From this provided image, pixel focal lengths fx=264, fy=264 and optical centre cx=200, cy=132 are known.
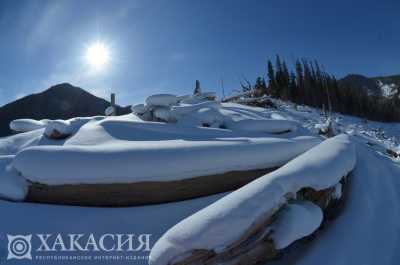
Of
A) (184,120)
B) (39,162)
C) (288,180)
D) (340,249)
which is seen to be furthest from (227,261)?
(184,120)

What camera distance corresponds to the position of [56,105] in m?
16.9

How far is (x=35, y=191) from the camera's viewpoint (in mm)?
2781

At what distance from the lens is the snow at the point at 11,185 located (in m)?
2.80

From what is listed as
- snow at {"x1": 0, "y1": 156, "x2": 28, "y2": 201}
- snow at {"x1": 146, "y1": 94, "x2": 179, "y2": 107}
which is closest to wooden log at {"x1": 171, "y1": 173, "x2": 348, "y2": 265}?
snow at {"x1": 0, "y1": 156, "x2": 28, "y2": 201}

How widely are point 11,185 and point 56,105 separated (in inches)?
628

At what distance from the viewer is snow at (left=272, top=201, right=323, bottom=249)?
1.56 meters

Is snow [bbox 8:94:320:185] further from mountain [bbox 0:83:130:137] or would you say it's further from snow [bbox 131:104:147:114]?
mountain [bbox 0:83:130:137]

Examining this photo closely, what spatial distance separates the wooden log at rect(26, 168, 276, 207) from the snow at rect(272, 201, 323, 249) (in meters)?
1.19

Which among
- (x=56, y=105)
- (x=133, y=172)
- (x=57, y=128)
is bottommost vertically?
(x=133, y=172)

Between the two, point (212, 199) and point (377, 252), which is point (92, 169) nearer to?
point (212, 199)

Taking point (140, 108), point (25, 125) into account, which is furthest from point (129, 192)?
point (25, 125)

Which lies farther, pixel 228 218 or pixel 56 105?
pixel 56 105

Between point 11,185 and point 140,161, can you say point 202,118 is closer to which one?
point 140,161

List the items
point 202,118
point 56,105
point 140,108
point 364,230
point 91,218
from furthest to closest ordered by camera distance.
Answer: point 56,105, point 140,108, point 202,118, point 91,218, point 364,230
